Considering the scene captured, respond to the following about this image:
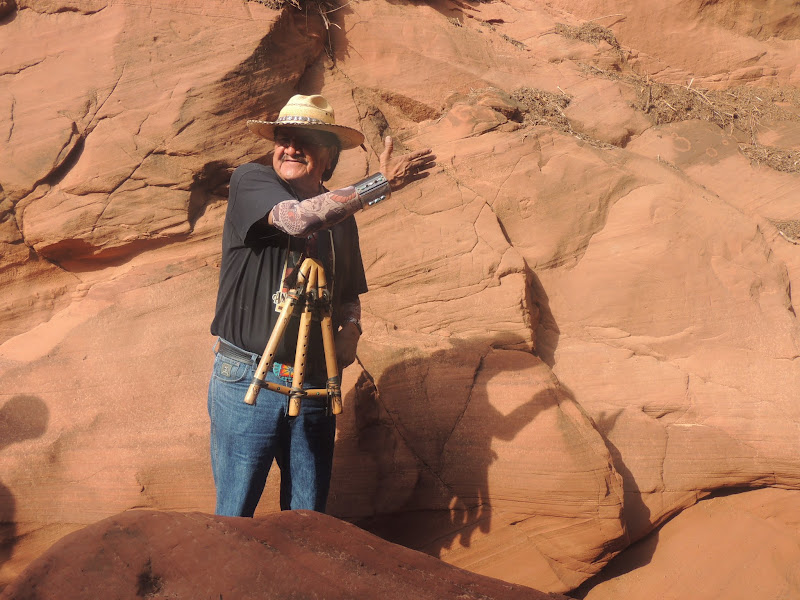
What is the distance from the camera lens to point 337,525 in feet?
7.09

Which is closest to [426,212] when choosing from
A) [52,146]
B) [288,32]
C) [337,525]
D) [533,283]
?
[533,283]

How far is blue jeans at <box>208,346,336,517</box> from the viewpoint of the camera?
2.50m

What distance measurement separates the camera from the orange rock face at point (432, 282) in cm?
360

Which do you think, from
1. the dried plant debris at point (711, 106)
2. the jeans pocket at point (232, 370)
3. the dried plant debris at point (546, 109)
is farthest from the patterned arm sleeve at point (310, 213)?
the dried plant debris at point (711, 106)

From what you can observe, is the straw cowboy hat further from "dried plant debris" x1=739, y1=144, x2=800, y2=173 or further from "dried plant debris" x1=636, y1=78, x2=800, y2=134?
"dried plant debris" x1=739, y1=144, x2=800, y2=173

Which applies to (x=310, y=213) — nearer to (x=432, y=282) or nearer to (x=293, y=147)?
(x=293, y=147)

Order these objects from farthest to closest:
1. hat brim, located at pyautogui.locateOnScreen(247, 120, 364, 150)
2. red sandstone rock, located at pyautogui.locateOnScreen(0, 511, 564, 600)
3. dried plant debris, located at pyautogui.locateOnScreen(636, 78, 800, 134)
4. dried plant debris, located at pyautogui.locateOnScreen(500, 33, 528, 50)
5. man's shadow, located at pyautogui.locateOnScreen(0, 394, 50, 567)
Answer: dried plant debris, located at pyautogui.locateOnScreen(500, 33, 528, 50) → dried plant debris, located at pyautogui.locateOnScreen(636, 78, 800, 134) → man's shadow, located at pyautogui.locateOnScreen(0, 394, 50, 567) → hat brim, located at pyautogui.locateOnScreen(247, 120, 364, 150) → red sandstone rock, located at pyautogui.locateOnScreen(0, 511, 564, 600)

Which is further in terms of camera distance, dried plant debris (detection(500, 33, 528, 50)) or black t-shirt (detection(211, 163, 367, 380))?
dried plant debris (detection(500, 33, 528, 50))

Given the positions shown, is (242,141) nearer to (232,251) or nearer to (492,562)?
(232,251)

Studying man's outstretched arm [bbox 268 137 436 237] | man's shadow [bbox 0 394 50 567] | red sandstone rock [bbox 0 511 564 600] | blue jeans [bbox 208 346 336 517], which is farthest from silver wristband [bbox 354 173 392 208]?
man's shadow [bbox 0 394 50 567]

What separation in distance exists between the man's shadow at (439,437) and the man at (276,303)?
42.0 inches

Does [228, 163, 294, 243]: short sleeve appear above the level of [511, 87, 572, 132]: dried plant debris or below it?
above

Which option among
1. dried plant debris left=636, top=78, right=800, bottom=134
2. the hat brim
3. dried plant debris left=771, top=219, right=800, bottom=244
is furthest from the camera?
dried plant debris left=636, top=78, right=800, bottom=134

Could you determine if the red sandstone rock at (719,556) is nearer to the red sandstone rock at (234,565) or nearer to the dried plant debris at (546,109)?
the red sandstone rock at (234,565)
